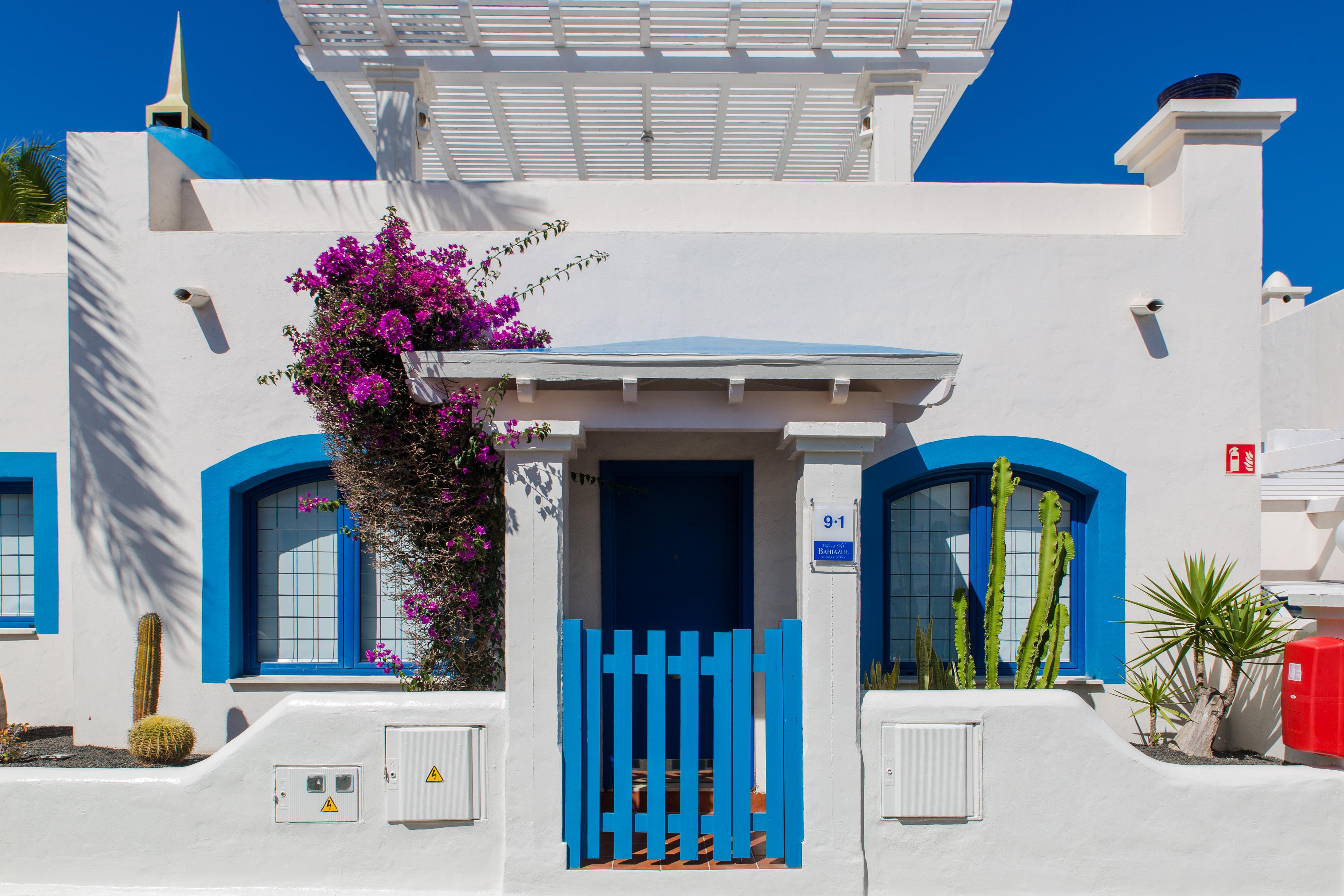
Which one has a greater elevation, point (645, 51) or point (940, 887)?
point (645, 51)

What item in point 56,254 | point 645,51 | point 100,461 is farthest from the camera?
point 645,51

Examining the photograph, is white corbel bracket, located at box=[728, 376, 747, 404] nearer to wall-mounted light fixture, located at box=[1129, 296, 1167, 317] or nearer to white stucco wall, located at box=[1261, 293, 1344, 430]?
wall-mounted light fixture, located at box=[1129, 296, 1167, 317]

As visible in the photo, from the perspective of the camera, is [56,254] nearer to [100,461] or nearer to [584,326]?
[100,461]

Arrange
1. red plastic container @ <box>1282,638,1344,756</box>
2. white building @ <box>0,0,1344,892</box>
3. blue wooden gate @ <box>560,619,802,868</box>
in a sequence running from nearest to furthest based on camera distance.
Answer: blue wooden gate @ <box>560,619,802,868</box>, red plastic container @ <box>1282,638,1344,756</box>, white building @ <box>0,0,1344,892</box>

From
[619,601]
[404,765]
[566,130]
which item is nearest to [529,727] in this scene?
[404,765]

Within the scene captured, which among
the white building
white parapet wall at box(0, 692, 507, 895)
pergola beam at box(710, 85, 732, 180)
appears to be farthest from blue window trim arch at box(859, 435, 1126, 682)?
pergola beam at box(710, 85, 732, 180)

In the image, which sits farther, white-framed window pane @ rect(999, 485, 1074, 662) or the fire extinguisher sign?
white-framed window pane @ rect(999, 485, 1074, 662)

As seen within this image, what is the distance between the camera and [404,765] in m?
4.36

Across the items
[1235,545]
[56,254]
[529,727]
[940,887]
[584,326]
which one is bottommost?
[940,887]

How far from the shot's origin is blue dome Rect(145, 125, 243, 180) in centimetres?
888

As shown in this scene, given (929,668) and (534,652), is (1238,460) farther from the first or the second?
(534,652)

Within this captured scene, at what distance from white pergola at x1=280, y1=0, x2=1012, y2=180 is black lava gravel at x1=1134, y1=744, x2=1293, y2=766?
5.21 m

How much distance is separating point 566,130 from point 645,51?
2.51 metres

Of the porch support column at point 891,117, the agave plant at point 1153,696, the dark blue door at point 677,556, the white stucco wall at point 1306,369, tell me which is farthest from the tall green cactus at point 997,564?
the white stucco wall at point 1306,369
